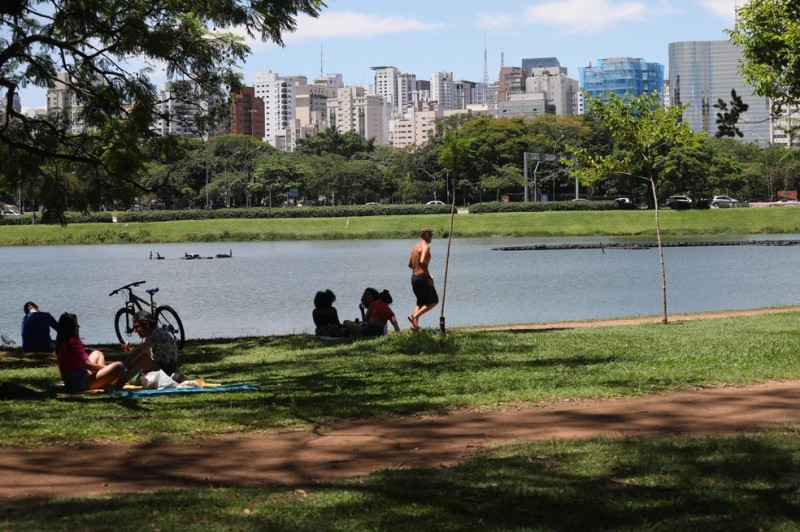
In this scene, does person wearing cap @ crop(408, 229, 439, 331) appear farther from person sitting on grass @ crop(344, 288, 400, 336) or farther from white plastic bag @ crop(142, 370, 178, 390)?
white plastic bag @ crop(142, 370, 178, 390)

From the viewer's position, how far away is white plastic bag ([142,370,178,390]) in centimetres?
1245

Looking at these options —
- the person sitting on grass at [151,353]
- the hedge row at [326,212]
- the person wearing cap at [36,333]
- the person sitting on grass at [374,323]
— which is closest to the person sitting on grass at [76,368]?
the person sitting on grass at [151,353]

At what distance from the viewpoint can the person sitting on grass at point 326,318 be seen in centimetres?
1861

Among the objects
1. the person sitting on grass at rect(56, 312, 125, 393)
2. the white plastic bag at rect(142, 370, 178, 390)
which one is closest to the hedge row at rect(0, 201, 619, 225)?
the white plastic bag at rect(142, 370, 178, 390)

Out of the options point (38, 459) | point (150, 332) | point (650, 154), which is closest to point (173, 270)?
point (650, 154)

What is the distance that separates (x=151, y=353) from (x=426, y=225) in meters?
71.0

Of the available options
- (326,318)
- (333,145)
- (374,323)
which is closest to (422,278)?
(374,323)

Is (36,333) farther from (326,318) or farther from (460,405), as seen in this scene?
(460,405)

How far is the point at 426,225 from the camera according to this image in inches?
3285

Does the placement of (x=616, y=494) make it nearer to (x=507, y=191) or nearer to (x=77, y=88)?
(x=77, y=88)

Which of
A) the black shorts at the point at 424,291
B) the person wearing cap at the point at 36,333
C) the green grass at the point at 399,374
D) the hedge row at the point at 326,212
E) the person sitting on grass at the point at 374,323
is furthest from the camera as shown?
the hedge row at the point at 326,212

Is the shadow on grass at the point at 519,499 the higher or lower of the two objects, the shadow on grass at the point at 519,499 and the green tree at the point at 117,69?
the lower

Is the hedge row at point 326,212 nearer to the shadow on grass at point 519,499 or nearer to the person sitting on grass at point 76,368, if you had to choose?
the person sitting on grass at point 76,368

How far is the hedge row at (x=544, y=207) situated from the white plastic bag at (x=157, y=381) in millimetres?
76847
